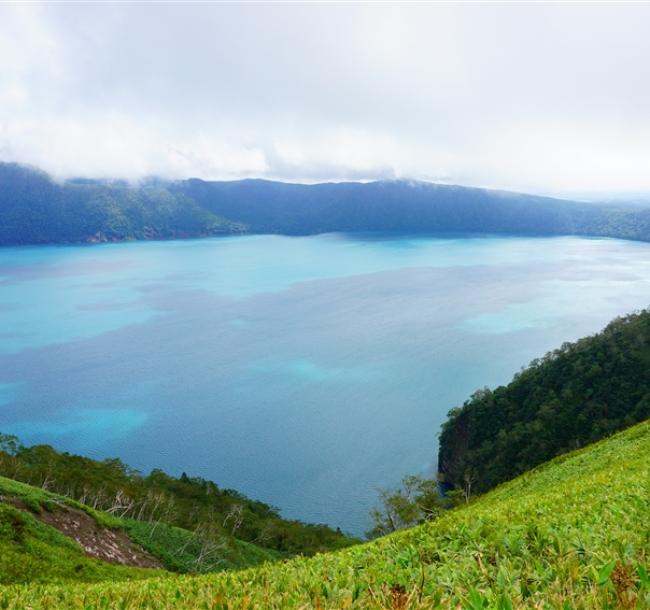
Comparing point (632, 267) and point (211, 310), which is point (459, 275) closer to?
point (632, 267)

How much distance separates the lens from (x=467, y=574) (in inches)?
183

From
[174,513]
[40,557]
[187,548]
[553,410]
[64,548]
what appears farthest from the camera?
[553,410]

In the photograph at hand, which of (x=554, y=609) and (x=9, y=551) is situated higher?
(x=554, y=609)

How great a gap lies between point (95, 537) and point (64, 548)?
2.77 m

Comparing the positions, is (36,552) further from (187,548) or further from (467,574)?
(467,574)

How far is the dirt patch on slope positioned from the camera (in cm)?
1667

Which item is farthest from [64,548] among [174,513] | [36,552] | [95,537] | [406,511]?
[406,511]

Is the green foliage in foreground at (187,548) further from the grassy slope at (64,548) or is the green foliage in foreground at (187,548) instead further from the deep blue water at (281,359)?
the deep blue water at (281,359)

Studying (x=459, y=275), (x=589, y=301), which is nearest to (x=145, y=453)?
(x=589, y=301)

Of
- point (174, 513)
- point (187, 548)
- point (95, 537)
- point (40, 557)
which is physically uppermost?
point (40, 557)

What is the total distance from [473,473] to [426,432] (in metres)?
8.68

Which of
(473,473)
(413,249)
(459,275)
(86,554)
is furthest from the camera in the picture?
(413,249)

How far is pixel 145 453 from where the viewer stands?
43.8 meters

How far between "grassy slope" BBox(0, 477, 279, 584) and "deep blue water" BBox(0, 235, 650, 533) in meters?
16.2
